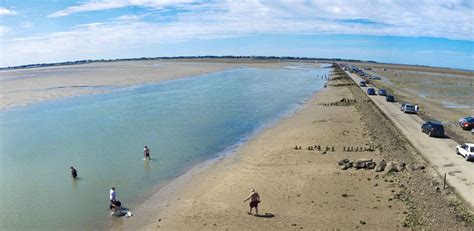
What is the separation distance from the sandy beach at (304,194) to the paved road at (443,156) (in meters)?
0.75

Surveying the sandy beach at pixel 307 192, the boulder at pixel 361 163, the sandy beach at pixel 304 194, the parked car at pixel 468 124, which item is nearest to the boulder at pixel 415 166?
the sandy beach at pixel 307 192

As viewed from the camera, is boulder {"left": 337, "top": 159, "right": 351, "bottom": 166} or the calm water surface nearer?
the calm water surface

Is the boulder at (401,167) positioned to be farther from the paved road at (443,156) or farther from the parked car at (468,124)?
the parked car at (468,124)

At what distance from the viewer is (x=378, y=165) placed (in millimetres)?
26281

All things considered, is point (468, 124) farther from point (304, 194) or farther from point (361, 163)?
point (304, 194)

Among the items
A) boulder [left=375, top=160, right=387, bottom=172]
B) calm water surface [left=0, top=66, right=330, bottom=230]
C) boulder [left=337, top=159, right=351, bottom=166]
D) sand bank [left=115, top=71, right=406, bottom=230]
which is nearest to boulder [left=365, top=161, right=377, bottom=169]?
boulder [left=375, top=160, right=387, bottom=172]

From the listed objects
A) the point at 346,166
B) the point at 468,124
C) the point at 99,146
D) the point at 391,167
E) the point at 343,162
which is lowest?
the point at 99,146

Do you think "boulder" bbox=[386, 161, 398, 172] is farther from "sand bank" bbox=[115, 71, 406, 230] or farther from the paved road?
the paved road

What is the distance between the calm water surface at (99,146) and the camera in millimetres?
22766

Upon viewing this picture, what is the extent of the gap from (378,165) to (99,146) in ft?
72.6

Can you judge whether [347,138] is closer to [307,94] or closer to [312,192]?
[312,192]

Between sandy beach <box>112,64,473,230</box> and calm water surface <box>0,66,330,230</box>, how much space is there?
2240 mm

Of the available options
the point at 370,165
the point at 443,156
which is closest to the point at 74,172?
the point at 370,165

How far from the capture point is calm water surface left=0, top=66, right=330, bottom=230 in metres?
22.8
